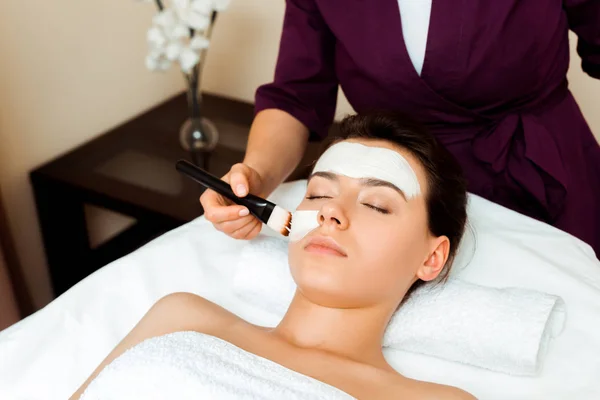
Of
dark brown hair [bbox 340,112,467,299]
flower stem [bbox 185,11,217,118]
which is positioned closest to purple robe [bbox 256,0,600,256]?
dark brown hair [bbox 340,112,467,299]

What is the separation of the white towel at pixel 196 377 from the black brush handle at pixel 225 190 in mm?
212

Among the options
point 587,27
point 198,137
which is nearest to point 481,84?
point 587,27

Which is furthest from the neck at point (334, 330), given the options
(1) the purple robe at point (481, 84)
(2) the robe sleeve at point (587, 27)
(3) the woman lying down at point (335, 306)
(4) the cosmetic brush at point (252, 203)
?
(2) the robe sleeve at point (587, 27)

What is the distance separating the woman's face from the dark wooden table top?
416 mm

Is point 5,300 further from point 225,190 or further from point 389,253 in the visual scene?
point 389,253

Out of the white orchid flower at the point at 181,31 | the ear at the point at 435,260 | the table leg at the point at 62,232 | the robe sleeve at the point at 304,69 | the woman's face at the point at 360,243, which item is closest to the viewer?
the woman's face at the point at 360,243

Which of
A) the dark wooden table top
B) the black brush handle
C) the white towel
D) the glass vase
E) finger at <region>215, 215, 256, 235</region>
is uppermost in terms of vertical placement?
the black brush handle

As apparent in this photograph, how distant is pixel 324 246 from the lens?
0.86 m

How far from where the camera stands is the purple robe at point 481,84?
101 centimetres

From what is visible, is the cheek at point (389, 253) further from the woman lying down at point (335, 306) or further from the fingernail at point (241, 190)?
the fingernail at point (241, 190)

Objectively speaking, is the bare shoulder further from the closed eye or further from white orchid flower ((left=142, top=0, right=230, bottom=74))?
white orchid flower ((left=142, top=0, right=230, bottom=74))

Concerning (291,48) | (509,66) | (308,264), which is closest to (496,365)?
(308,264)

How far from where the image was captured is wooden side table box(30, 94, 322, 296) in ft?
4.67

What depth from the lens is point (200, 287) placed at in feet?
3.43
